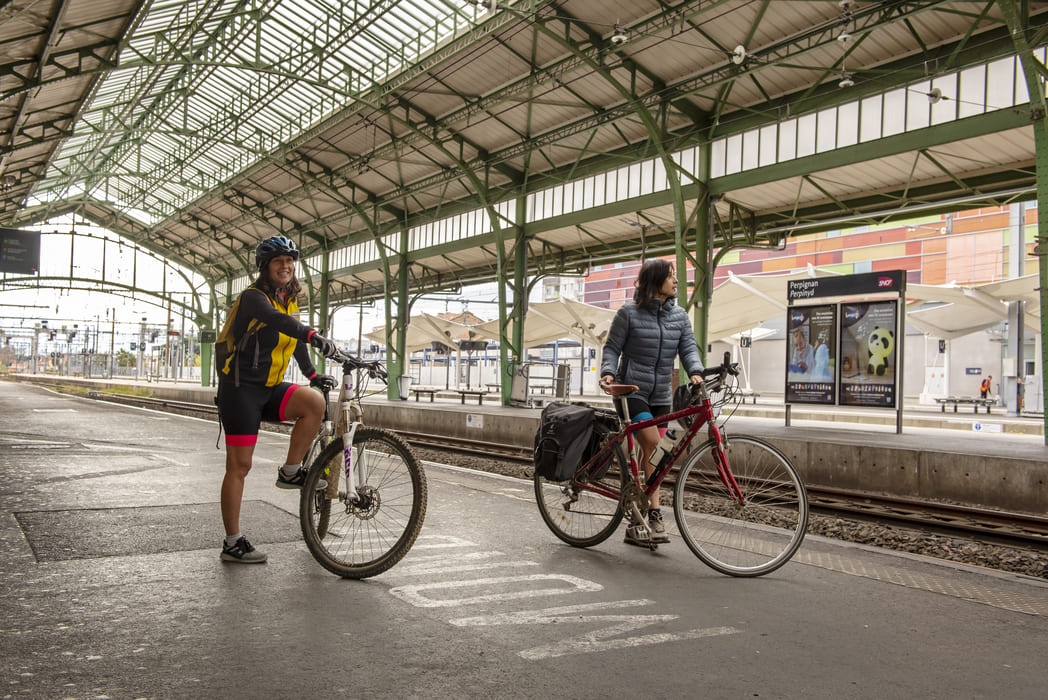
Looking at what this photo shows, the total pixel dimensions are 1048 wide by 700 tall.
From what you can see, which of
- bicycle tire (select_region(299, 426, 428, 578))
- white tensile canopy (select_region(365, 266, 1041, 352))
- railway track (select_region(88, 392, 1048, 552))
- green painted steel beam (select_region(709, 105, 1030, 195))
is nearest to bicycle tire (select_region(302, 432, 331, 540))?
bicycle tire (select_region(299, 426, 428, 578))

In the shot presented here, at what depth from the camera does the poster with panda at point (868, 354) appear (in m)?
12.9

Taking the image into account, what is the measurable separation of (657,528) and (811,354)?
9964 millimetres

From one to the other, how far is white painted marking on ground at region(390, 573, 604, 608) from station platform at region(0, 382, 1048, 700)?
0.02 meters

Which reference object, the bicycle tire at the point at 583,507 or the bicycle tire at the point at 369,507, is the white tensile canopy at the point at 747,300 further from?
the bicycle tire at the point at 369,507

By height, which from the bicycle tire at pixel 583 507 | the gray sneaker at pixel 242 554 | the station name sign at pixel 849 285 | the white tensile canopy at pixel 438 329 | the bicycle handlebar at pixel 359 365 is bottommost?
the gray sneaker at pixel 242 554

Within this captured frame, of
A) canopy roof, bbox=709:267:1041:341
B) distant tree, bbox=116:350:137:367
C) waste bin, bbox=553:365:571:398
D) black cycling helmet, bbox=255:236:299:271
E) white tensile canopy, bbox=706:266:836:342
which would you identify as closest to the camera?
black cycling helmet, bbox=255:236:299:271

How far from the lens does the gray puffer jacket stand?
5.18 metres

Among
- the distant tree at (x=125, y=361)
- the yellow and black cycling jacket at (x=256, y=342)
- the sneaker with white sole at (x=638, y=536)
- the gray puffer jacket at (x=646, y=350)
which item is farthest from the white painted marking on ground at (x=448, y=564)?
the distant tree at (x=125, y=361)

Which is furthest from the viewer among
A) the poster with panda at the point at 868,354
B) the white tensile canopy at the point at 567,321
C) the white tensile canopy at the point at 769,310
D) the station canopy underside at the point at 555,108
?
the white tensile canopy at the point at 567,321

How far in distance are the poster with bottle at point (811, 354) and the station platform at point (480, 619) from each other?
852cm

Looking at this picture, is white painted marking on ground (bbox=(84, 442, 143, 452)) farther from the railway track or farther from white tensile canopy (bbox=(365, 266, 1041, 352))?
white tensile canopy (bbox=(365, 266, 1041, 352))

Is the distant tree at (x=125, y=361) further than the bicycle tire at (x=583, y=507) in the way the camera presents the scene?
Yes

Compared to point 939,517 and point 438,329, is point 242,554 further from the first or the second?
point 438,329

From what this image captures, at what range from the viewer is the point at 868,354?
13234 mm
